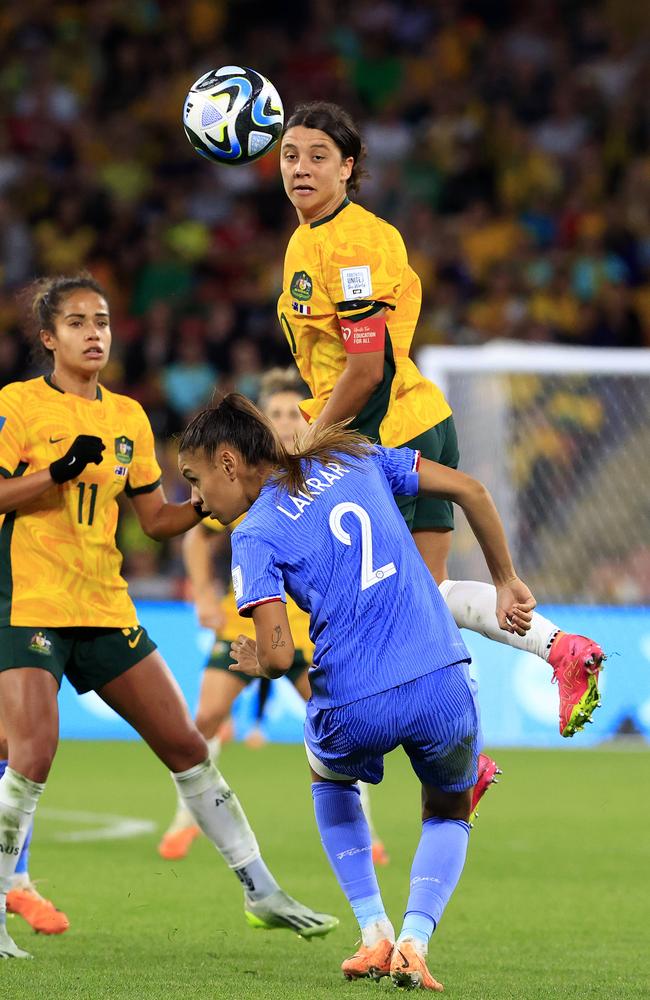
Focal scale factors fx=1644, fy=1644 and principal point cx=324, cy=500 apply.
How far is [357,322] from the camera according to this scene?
5402 millimetres

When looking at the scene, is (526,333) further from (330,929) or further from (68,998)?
(68,998)

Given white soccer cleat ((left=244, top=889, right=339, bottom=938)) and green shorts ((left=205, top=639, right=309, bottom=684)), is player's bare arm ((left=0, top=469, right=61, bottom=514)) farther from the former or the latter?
green shorts ((left=205, top=639, right=309, bottom=684))

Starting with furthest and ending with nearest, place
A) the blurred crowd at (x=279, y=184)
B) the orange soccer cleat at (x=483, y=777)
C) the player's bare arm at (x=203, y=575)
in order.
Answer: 1. the blurred crowd at (x=279, y=184)
2. the player's bare arm at (x=203, y=575)
3. the orange soccer cleat at (x=483, y=777)

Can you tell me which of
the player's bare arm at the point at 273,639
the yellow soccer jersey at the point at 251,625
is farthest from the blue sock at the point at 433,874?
the yellow soccer jersey at the point at 251,625

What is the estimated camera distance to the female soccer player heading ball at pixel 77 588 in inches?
214

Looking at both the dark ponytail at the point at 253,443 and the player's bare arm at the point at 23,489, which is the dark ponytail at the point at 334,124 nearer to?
the dark ponytail at the point at 253,443

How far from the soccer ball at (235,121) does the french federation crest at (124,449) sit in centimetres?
105

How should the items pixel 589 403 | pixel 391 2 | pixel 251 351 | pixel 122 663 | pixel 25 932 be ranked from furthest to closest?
1. pixel 391 2
2. pixel 251 351
3. pixel 589 403
4. pixel 25 932
5. pixel 122 663

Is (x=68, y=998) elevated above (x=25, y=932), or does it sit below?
above

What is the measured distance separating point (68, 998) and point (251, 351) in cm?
1152

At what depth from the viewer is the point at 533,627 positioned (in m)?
5.31

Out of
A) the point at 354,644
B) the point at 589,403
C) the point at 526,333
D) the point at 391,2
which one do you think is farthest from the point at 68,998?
the point at 391,2

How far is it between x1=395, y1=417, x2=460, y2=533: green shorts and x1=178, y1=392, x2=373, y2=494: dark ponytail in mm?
847

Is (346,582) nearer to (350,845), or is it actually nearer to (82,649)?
(350,845)
